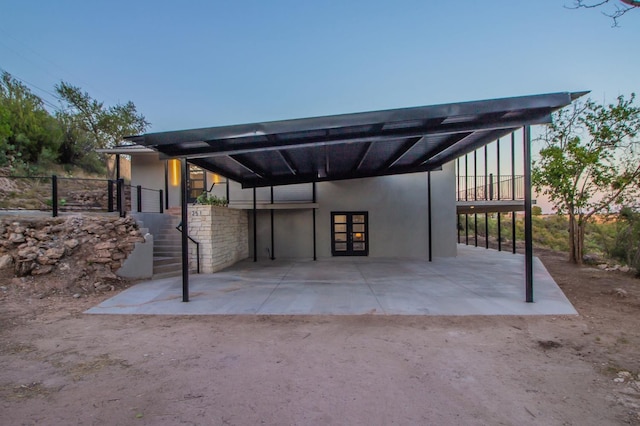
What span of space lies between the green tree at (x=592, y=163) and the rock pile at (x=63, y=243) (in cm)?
1195

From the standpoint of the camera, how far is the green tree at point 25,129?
1349cm

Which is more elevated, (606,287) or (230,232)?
(230,232)

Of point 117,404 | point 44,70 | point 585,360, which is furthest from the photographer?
point 44,70

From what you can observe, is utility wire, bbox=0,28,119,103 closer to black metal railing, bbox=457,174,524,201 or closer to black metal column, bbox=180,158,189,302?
black metal column, bbox=180,158,189,302

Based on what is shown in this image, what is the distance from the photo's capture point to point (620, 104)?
9.09m

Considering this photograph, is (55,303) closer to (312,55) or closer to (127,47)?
(312,55)

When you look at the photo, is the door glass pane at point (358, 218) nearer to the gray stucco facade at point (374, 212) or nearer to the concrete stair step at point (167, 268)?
the gray stucco facade at point (374, 212)

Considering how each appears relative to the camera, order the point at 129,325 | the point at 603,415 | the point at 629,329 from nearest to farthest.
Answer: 1. the point at 603,415
2. the point at 629,329
3. the point at 129,325

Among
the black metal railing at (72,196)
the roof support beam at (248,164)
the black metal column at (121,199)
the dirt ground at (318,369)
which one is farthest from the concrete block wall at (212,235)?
the dirt ground at (318,369)

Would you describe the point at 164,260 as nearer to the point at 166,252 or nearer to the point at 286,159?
the point at 166,252

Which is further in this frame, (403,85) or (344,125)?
(403,85)

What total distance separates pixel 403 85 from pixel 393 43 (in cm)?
314

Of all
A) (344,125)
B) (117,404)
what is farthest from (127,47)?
(117,404)

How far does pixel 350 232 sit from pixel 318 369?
871cm
